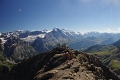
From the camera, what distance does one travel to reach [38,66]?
68.0 m

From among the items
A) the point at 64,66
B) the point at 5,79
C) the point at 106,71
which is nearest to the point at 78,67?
the point at 64,66

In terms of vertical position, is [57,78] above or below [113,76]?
above

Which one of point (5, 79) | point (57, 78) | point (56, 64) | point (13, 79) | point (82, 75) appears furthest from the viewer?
point (5, 79)

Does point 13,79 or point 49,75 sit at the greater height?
point 49,75

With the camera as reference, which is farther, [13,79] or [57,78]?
[13,79]

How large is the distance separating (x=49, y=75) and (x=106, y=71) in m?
32.0

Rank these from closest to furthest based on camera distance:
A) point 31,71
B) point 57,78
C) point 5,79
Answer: point 57,78, point 31,71, point 5,79

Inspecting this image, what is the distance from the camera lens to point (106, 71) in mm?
65375

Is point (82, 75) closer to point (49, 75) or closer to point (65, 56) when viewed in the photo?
point (49, 75)

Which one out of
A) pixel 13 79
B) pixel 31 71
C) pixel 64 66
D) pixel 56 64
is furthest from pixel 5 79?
pixel 64 66

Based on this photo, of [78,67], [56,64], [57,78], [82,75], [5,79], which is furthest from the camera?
[5,79]

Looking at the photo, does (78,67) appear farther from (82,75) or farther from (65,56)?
(65,56)

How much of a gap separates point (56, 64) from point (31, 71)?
63.6 feet

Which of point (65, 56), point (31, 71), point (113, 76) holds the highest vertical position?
point (65, 56)
